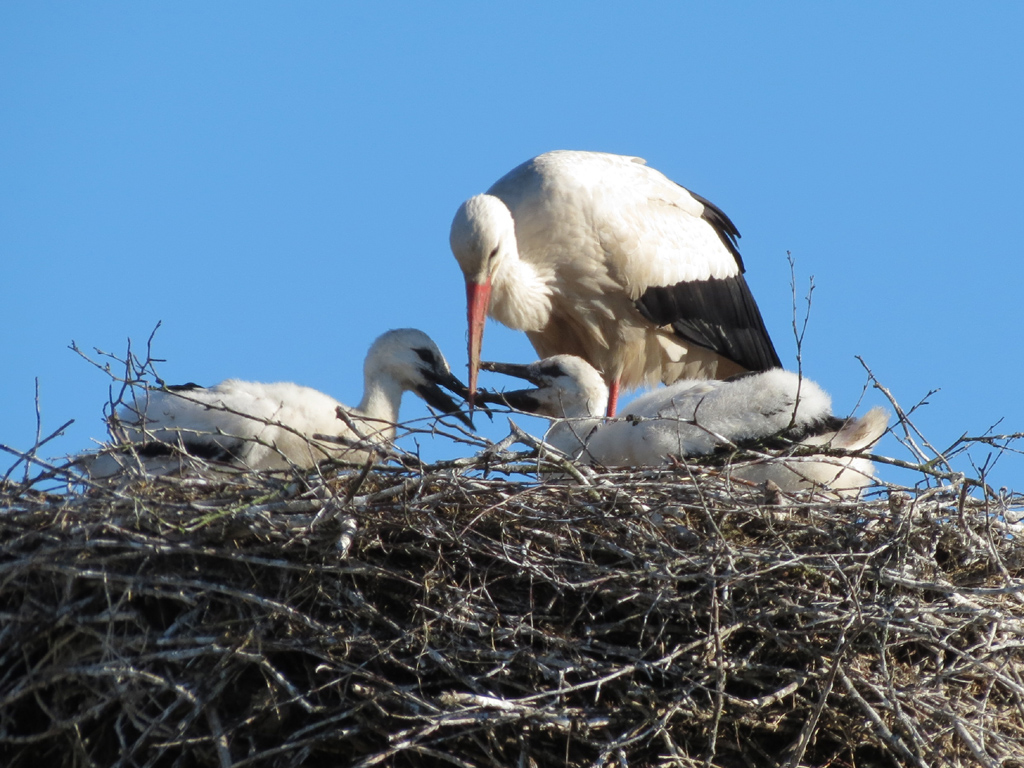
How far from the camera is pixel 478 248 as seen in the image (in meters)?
5.64

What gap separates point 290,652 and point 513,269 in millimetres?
2615

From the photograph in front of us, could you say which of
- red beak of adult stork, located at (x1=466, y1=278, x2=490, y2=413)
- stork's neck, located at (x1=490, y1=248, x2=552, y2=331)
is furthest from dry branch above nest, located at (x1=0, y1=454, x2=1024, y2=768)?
stork's neck, located at (x1=490, y1=248, x2=552, y2=331)

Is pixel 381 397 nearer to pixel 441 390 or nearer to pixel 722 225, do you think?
pixel 441 390

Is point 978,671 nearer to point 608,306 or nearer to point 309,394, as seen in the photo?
point 309,394

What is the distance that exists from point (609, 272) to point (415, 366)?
1.31 meters

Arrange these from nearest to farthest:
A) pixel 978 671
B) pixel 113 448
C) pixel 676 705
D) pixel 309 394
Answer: pixel 676 705 < pixel 978 671 < pixel 113 448 < pixel 309 394

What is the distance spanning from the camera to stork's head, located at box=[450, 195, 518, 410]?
18.5 ft

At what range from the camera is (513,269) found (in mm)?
5879

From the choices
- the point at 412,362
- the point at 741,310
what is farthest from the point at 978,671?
the point at 741,310

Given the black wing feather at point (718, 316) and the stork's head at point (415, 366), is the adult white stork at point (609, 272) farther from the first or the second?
the stork's head at point (415, 366)

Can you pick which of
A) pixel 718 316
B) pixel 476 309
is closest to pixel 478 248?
pixel 476 309

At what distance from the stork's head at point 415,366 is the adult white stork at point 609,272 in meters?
0.29

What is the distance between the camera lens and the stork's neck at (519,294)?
5.84 m

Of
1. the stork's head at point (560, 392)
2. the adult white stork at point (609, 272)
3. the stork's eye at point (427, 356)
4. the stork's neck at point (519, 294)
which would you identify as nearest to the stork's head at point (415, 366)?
the stork's eye at point (427, 356)
